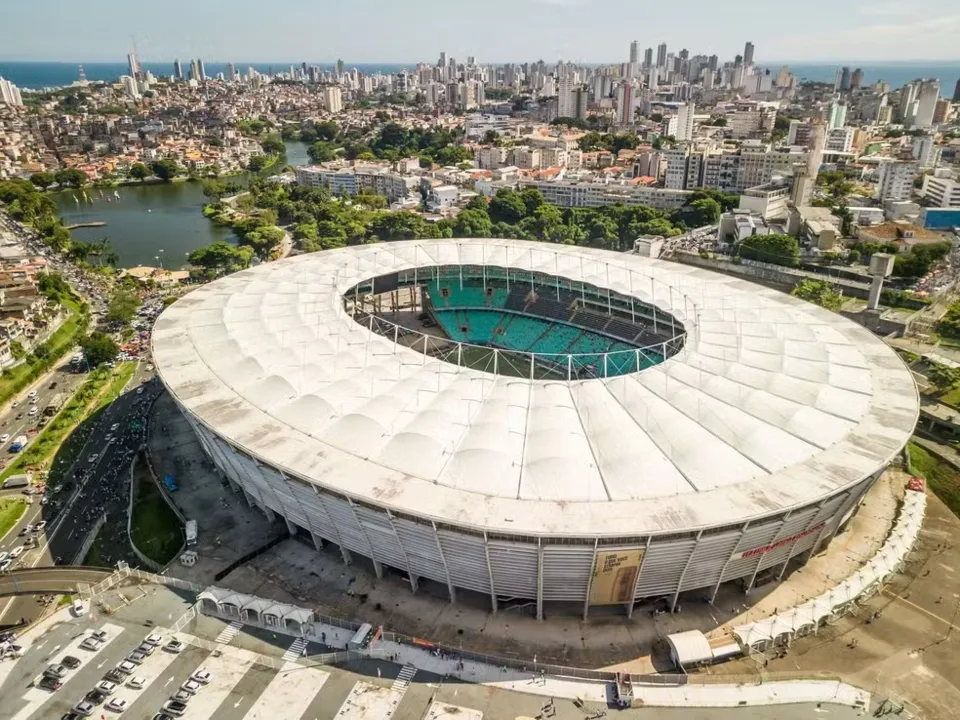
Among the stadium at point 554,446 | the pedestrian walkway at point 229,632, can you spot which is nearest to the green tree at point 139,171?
the stadium at point 554,446

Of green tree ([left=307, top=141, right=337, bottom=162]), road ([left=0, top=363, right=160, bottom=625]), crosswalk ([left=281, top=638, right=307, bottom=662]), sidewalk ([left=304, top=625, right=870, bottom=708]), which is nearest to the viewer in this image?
sidewalk ([left=304, top=625, right=870, bottom=708])

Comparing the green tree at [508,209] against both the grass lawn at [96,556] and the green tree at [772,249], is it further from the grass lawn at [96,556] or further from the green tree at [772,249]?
the grass lawn at [96,556]

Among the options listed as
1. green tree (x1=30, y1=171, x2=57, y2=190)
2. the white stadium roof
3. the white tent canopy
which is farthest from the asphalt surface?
green tree (x1=30, y1=171, x2=57, y2=190)

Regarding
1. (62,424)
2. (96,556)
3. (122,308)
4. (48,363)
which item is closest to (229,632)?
(96,556)

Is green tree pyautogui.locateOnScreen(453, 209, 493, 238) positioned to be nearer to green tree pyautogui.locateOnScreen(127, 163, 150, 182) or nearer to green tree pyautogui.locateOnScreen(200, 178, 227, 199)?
green tree pyautogui.locateOnScreen(200, 178, 227, 199)

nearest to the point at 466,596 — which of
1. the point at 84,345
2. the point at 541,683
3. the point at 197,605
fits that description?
the point at 541,683

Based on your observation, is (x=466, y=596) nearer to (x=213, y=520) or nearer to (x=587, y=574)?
(x=587, y=574)
